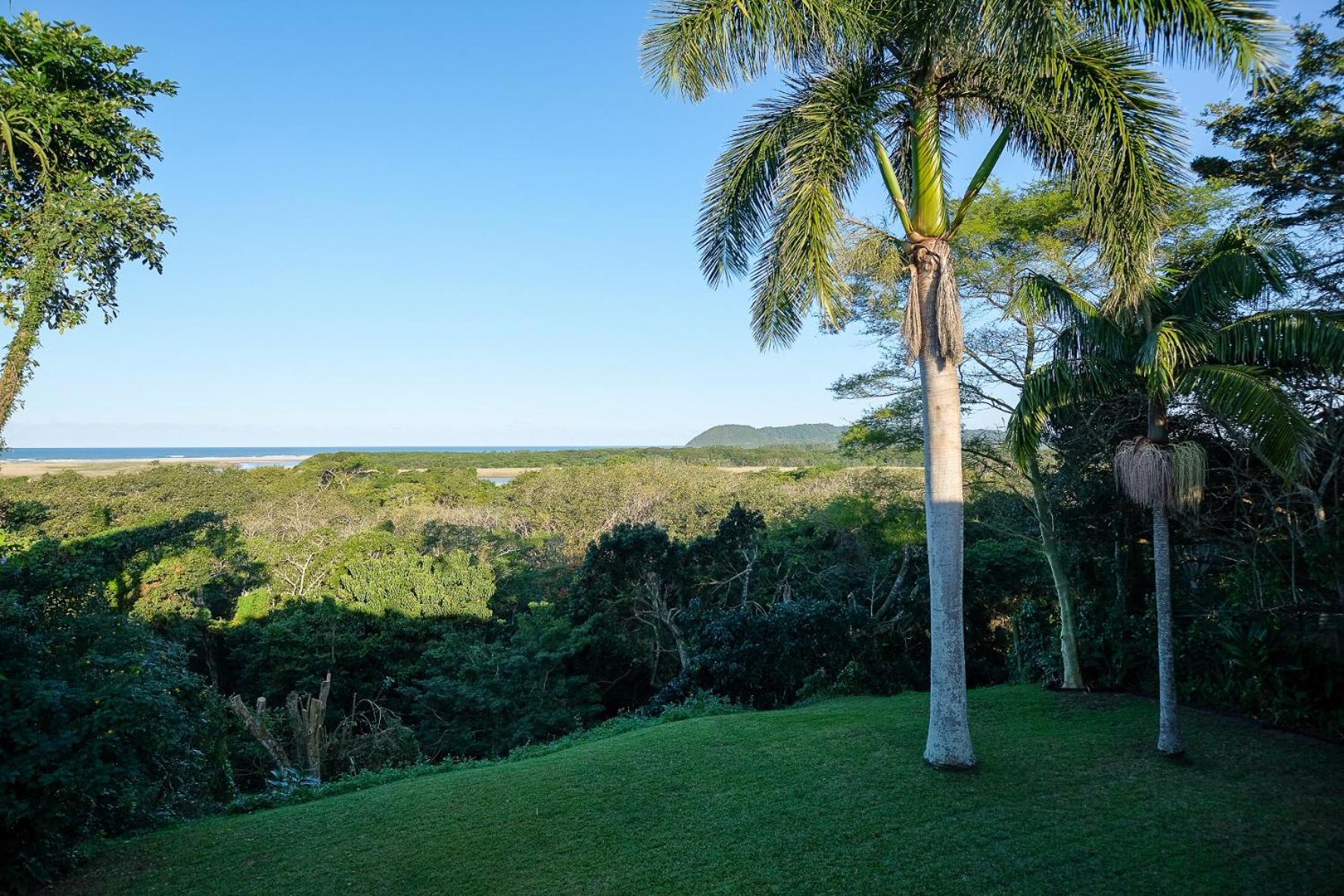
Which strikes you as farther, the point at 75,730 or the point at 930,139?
the point at 930,139

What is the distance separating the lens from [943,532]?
20.4 feet

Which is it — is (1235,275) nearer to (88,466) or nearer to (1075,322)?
(1075,322)

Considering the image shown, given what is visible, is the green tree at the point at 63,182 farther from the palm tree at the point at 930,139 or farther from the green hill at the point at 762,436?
the green hill at the point at 762,436

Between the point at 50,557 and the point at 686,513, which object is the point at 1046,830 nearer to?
the point at 50,557

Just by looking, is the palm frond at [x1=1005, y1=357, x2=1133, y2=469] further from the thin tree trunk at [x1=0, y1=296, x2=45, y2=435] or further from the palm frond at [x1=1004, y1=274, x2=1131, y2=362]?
the thin tree trunk at [x1=0, y1=296, x2=45, y2=435]

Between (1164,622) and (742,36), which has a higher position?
(742,36)

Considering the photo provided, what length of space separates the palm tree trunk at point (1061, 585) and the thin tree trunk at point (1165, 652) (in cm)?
249

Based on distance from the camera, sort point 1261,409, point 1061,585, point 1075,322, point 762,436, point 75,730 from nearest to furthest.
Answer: point 75,730, point 1261,409, point 1075,322, point 1061,585, point 762,436

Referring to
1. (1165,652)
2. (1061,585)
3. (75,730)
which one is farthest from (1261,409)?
(75,730)

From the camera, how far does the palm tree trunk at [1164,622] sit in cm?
645

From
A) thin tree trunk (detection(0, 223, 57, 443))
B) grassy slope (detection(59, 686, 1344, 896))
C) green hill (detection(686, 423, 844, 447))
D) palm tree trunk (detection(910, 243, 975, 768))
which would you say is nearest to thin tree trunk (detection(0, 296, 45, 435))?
thin tree trunk (detection(0, 223, 57, 443))

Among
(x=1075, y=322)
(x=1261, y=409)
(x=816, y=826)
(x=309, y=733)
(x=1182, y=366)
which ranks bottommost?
(x=309, y=733)

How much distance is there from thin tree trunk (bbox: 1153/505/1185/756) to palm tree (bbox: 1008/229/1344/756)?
0.01 m

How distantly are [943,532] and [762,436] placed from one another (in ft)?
313
